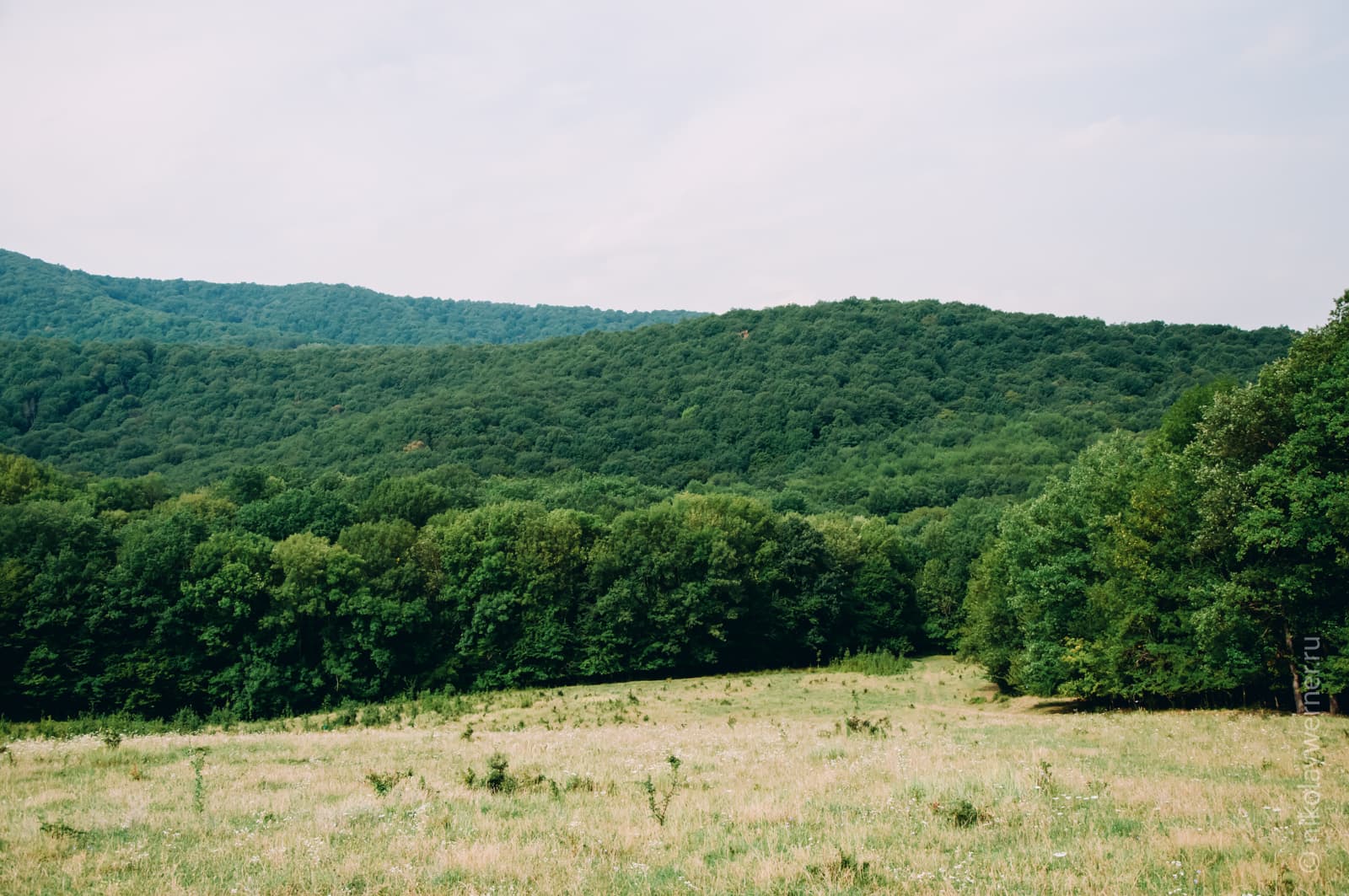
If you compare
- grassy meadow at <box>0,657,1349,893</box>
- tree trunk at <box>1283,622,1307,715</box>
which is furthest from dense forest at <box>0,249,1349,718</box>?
grassy meadow at <box>0,657,1349,893</box>

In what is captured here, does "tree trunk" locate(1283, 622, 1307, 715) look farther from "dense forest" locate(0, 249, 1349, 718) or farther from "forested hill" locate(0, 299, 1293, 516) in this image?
"forested hill" locate(0, 299, 1293, 516)

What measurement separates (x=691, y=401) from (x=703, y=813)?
467ft

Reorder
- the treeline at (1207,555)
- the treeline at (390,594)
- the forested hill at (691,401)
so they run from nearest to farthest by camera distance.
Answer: the treeline at (1207,555)
the treeline at (390,594)
the forested hill at (691,401)

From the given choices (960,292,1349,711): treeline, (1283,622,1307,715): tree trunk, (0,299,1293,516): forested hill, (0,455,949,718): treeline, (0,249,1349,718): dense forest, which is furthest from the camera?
(0,299,1293,516): forested hill

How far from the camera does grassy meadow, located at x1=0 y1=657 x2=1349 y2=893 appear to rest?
30.3ft

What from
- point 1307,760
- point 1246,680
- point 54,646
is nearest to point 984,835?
point 1307,760

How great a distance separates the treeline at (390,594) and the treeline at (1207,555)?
23.6 metres

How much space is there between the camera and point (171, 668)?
158 ft

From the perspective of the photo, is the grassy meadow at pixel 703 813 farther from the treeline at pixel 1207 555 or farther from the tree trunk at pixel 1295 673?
the treeline at pixel 1207 555

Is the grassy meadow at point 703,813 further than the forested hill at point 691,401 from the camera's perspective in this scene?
No

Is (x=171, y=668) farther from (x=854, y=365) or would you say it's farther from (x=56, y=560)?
(x=854, y=365)

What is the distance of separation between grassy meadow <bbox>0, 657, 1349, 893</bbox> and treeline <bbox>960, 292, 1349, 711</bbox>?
2778 millimetres

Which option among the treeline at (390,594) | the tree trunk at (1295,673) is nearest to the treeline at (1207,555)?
the tree trunk at (1295,673)

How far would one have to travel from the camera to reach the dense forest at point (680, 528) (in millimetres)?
26984
